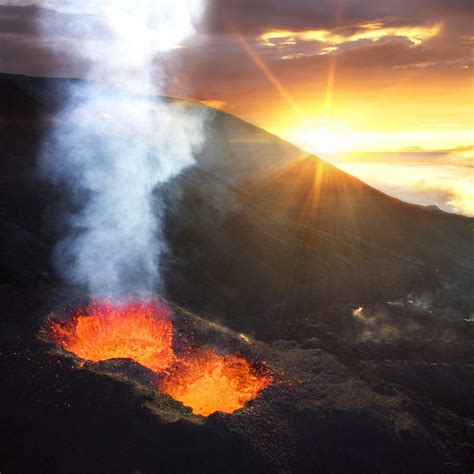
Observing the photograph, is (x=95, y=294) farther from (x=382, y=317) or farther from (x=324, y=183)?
(x=324, y=183)

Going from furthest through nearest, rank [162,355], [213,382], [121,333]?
[121,333]
[162,355]
[213,382]

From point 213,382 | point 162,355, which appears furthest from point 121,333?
point 213,382

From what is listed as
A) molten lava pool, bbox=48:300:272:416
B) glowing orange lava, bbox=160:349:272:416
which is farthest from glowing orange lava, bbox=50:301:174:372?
glowing orange lava, bbox=160:349:272:416

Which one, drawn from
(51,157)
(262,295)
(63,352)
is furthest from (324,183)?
(63,352)

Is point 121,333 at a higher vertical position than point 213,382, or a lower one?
higher

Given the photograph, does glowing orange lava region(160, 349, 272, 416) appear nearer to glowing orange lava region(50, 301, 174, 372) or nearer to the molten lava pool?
the molten lava pool

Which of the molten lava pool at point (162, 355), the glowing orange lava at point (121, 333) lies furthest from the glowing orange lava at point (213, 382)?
the glowing orange lava at point (121, 333)

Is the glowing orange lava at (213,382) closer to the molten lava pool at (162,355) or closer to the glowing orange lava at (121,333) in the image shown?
the molten lava pool at (162,355)

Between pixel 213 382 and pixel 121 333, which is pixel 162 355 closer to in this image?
pixel 121 333
